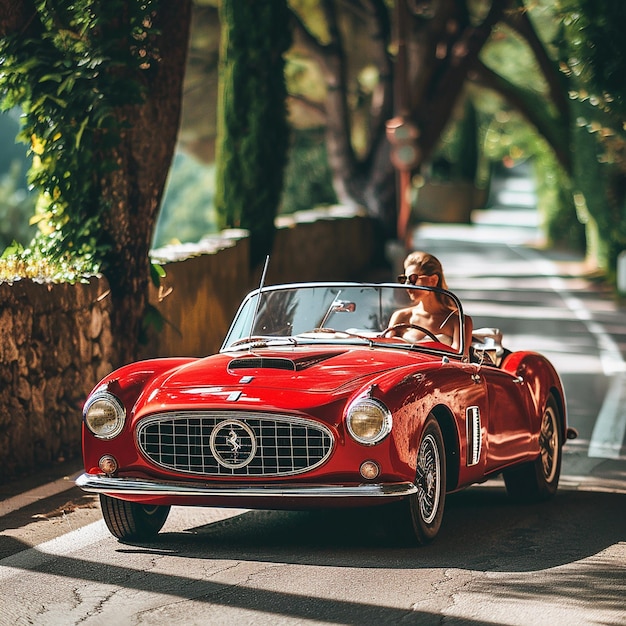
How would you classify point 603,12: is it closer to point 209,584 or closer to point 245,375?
point 245,375

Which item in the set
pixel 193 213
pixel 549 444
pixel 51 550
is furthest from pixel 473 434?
pixel 193 213

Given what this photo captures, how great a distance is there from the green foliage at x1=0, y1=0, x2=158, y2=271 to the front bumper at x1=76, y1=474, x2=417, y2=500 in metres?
4.64

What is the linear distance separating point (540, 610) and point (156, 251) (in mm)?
10347

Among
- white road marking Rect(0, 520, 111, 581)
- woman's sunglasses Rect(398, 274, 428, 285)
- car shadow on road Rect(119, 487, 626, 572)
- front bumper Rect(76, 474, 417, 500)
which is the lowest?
car shadow on road Rect(119, 487, 626, 572)

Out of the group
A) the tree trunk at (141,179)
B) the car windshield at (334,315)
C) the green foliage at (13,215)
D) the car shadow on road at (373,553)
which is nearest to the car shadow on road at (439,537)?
the car shadow on road at (373,553)

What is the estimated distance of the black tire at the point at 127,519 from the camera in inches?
303

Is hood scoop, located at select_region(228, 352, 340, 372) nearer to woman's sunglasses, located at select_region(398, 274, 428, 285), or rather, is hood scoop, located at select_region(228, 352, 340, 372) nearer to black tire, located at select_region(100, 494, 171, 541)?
black tire, located at select_region(100, 494, 171, 541)

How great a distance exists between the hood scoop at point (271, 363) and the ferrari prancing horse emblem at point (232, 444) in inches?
18.9

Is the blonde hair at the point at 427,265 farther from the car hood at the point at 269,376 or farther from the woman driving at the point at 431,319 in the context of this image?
the car hood at the point at 269,376

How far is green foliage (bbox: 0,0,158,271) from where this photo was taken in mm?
11688

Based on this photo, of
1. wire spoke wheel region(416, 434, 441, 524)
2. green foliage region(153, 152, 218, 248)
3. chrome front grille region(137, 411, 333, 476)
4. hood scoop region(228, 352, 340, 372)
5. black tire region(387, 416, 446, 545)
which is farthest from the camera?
green foliage region(153, 152, 218, 248)

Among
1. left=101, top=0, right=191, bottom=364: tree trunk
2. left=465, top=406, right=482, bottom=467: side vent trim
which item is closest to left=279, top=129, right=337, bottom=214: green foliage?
left=101, top=0, right=191, bottom=364: tree trunk

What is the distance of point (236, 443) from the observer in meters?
7.26

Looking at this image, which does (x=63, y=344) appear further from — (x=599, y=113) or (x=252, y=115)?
(x=599, y=113)
